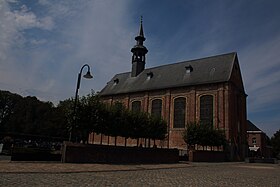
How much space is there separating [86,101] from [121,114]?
519cm

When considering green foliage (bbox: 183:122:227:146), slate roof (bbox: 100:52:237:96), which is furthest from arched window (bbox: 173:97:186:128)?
green foliage (bbox: 183:122:227:146)

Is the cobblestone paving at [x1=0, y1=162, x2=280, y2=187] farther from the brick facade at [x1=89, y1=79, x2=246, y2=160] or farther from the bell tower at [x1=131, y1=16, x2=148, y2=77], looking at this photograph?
the bell tower at [x1=131, y1=16, x2=148, y2=77]

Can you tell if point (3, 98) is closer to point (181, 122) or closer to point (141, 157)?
point (181, 122)

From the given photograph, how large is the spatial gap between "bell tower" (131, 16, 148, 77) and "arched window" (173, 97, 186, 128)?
518 inches

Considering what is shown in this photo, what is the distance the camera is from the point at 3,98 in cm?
6231

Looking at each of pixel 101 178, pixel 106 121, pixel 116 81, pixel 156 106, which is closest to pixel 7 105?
pixel 116 81

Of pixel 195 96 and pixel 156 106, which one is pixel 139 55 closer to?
pixel 156 106

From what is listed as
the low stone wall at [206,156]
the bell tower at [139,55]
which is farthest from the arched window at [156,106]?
the low stone wall at [206,156]

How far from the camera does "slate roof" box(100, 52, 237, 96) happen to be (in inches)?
1674

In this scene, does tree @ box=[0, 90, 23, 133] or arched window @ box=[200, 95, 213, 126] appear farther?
tree @ box=[0, 90, 23, 133]

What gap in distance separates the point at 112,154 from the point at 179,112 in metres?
24.4


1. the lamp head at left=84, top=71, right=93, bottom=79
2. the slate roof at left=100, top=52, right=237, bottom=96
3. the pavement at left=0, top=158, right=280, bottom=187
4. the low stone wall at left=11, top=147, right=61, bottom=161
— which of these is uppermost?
the slate roof at left=100, top=52, right=237, bottom=96

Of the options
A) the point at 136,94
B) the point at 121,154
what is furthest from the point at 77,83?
the point at 136,94

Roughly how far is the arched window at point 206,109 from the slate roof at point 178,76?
8.42ft
